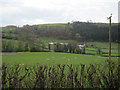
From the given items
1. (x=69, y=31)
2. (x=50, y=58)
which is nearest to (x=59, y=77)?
(x=50, y=58)

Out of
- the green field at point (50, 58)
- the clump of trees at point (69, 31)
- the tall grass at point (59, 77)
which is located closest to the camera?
the tall grass at point (59, 77)

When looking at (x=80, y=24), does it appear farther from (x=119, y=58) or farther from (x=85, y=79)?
(x=85, y=79)

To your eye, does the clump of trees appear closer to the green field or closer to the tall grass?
the green field

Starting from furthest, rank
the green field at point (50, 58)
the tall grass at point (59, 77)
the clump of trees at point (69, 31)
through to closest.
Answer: the clump of trees at point (69, 31) < the green field at point (50, 58) < the tall grass at point (59, 77)

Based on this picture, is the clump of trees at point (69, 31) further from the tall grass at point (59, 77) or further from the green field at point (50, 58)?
the tall grass at point (59, 77)

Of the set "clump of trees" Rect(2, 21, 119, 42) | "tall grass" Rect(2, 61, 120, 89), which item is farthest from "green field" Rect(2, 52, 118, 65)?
"clump of trees" Rect(2, 21, 119, 42)

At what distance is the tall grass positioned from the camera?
75.5 inches

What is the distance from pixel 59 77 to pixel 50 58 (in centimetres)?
56

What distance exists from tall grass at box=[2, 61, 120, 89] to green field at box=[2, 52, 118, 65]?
0.59ft

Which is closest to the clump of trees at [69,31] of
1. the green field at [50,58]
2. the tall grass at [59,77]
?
the green field at [50,58]

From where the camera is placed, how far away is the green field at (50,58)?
91.0 inches

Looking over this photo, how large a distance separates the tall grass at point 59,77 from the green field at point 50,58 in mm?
181

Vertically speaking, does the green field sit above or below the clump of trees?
below

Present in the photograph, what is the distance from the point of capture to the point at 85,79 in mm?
1977
